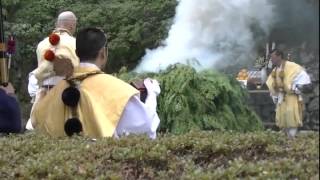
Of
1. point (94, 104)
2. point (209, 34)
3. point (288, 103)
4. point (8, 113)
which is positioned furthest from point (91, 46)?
point (288, 103)

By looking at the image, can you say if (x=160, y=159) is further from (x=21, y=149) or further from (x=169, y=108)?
(x=169, y=108)

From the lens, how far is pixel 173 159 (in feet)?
11.8

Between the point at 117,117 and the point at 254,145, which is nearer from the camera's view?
the point at 254,145

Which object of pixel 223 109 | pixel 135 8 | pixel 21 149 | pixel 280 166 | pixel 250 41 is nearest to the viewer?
pixel 280 166

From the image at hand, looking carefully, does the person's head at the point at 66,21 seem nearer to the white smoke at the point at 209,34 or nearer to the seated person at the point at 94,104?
the white smoke at the point at 209,34

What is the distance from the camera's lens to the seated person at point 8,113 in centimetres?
545

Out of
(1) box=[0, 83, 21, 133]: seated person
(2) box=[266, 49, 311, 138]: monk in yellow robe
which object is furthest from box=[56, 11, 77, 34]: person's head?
(2) box=[266, 49, 311, 138]: monk in yellow robe

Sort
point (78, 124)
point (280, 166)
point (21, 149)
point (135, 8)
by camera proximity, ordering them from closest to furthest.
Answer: point (280, 166) < point (21, 149) < point (78, 124) < point (135, 8)

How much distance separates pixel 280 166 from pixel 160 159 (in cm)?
65

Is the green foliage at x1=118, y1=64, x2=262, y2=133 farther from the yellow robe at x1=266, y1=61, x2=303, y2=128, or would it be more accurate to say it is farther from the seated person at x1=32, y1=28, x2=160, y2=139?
the seated person at x1=32, y1=28, x2=160, y2=139

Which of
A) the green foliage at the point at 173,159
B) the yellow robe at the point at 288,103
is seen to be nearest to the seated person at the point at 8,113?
the green foliage at the point at 173,159

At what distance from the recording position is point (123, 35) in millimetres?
10227

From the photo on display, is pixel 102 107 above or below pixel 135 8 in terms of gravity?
below

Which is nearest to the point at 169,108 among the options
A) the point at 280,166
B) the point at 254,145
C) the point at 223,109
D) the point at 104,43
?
the point at 223,109
